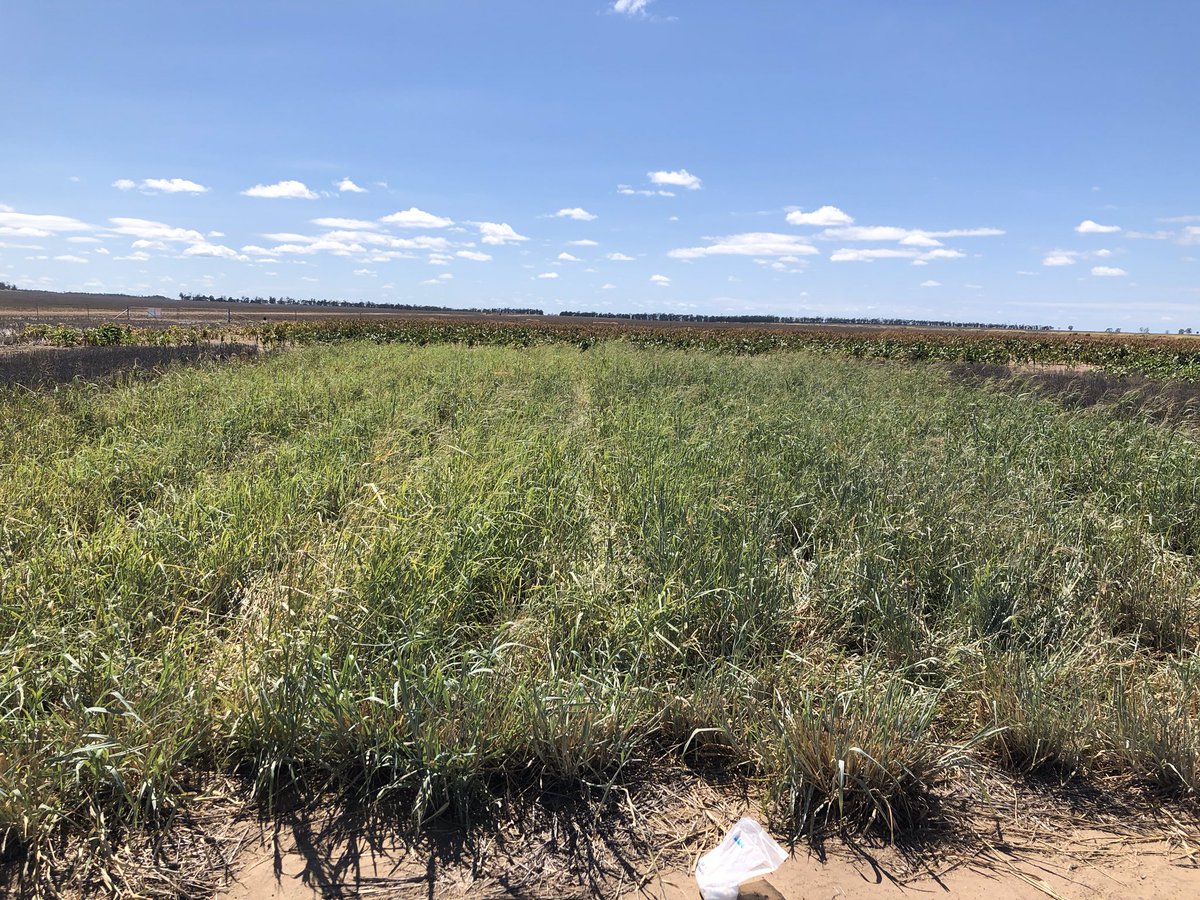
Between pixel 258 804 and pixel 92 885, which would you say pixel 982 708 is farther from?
pixel 92 885

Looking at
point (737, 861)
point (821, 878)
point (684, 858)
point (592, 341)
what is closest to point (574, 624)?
point (684, 858)

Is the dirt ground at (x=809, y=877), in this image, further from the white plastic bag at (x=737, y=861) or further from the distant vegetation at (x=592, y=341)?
the distant vegetation at (x=592, y=341)

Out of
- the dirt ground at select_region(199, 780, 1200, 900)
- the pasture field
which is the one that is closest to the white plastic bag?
the dirt ground at select_region(199, 780, 1200, 900)

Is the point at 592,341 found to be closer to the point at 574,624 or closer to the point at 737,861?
the point at 574,624

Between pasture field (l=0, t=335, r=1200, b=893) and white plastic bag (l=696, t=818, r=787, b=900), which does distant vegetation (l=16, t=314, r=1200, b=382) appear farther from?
white plastic bag (l=696, t=818, r=787, b=900)

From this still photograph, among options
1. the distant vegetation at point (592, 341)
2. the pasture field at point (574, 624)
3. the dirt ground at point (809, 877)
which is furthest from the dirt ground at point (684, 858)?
the distant vegetation at point (592, 341)

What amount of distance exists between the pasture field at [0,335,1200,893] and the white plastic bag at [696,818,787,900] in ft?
0.73

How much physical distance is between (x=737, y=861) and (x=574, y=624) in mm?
1323

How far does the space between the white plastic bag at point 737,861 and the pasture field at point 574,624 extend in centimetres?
22

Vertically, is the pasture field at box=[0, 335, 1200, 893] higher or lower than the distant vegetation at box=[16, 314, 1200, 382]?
lower

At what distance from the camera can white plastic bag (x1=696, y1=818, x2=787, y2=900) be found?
1.80 metres

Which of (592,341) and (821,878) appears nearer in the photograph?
(821,878)

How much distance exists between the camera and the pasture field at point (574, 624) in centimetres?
219

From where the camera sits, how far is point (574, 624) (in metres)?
3.01
